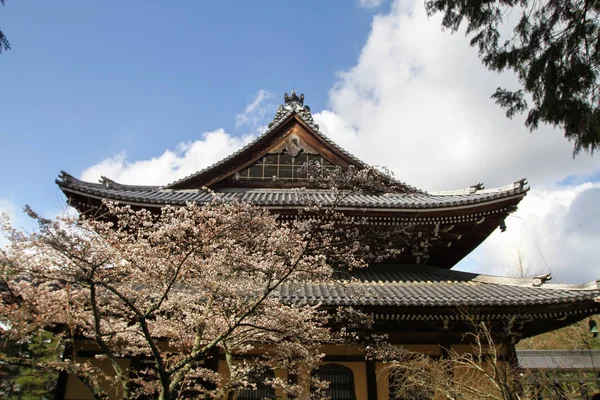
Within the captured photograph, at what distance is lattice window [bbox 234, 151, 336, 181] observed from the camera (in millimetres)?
11156

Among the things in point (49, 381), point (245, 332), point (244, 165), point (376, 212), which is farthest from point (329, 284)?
point (49, 381)

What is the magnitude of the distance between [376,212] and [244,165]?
4.27 m

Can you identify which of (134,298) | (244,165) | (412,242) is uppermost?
(244,165)

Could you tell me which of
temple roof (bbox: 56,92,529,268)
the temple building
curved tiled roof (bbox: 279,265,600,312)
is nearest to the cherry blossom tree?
curved tiled roof (bbox: 279,265,600,312)

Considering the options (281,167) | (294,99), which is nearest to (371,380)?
(281,167)

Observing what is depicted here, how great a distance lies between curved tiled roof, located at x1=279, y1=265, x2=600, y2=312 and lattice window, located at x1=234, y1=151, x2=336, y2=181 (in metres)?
3.50

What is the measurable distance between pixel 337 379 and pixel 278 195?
4.54m

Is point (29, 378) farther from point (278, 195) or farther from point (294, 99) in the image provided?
point (294, 99)

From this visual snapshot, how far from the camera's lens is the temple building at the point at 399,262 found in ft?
23.6

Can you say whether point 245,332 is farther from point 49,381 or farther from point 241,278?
point 49,381

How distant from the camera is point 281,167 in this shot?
11.4 meters

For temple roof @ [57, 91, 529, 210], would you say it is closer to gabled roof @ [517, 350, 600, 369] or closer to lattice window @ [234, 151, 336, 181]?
lattice window @ [234, 151, 336, 181]

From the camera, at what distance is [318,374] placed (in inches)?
305

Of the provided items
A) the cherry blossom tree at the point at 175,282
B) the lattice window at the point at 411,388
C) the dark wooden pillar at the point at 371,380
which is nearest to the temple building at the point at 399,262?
the dark wooden pillar at the point at 371,380
